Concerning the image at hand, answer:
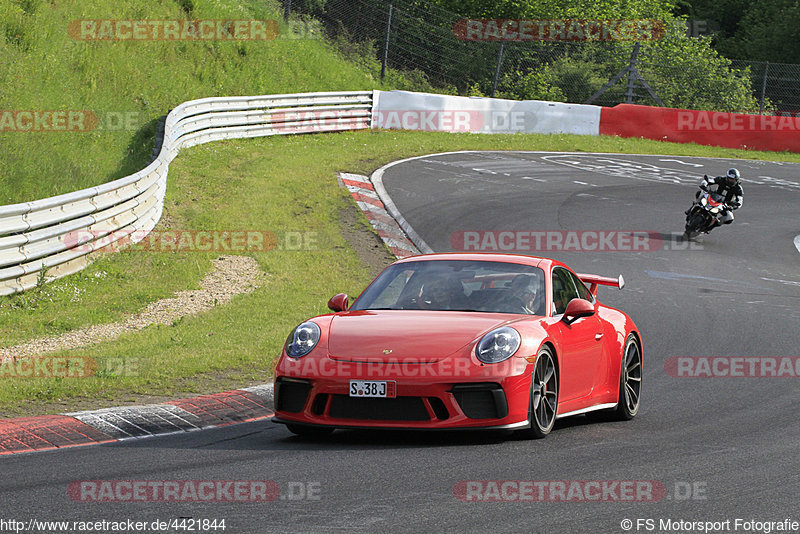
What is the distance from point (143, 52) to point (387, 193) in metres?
9.76

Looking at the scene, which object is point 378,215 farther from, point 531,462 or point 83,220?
point 531,462

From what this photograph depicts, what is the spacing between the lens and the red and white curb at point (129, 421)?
6.76 meters

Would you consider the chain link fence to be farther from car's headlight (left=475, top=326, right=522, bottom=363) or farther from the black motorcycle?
car's headlight (left=475, top=326, right=522, bottom=363)

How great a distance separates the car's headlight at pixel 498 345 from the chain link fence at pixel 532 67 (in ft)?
92.1

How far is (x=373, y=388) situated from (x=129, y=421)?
1868 mm

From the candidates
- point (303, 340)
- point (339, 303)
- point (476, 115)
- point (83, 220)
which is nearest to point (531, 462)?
point (303, 340)

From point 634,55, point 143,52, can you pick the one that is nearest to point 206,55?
point 143,52

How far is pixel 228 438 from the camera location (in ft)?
22.9

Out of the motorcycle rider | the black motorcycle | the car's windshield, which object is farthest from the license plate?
the motorcycle rider

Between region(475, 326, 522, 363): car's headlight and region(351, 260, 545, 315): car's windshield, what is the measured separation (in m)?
0.72

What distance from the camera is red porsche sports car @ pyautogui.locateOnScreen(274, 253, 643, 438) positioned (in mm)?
6543

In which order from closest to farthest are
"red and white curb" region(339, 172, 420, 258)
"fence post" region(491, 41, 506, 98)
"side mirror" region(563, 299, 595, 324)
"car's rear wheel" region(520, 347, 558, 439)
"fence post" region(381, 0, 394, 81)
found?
"car's rear wheel" region(520, 347, 558, 439) → "side mirror" region(563, 299, 595, 324) → "red and white curb" region(339, 172, 420, 258) → "fence post" region(381, 0, 394, 81) → "fence post" region(491, 41, 506, 98)

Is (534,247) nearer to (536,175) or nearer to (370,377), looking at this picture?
(536,175)

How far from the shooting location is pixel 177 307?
41.0 ft
